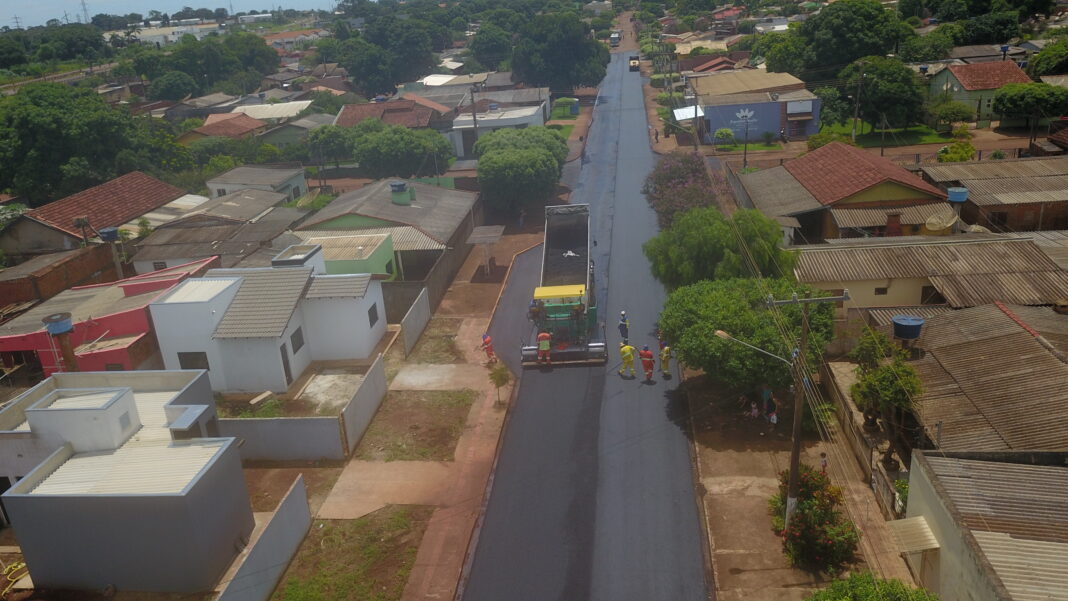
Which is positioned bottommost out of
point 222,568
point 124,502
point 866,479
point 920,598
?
point 866,479

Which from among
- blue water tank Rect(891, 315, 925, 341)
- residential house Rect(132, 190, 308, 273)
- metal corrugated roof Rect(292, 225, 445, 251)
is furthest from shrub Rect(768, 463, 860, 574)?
residential house Rect(132, 190, 308, 273)

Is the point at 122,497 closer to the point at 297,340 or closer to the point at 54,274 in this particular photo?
the point at 297,340

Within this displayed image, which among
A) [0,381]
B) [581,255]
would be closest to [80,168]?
[0,381]

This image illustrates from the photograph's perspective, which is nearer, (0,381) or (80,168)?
(0,381)

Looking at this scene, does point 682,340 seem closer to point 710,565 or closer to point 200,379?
point 710,565

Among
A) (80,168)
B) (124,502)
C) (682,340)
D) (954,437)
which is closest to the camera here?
(124,502)

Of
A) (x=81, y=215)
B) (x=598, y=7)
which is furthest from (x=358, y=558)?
(x=598, y=7)

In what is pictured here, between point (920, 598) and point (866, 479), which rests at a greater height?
point (920, 598)
